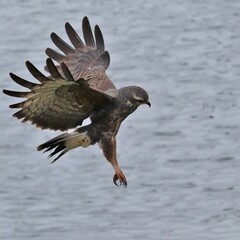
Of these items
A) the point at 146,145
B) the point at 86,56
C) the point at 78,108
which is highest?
the point at 78,108

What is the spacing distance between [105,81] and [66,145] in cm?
80

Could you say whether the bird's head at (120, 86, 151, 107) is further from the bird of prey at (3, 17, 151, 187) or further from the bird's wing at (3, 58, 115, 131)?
the bird's wing at (3, 58, 115, 131)

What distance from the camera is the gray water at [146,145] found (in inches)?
597

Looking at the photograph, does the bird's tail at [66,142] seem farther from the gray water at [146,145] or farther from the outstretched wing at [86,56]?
the gray water at [146,145]

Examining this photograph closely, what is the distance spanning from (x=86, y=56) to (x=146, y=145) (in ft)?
12.7

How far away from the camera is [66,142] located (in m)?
12.5

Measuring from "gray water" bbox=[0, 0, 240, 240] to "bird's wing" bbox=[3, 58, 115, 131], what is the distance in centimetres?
263

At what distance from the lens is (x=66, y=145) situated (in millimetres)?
12453

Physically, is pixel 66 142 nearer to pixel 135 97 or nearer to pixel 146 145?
pixel 135 97

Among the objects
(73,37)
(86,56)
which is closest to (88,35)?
(73,37)

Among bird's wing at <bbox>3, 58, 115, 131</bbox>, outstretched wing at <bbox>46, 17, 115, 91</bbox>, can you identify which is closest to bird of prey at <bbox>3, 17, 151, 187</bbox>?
bird's wing at <bbox>3, 58, 115, 131</bbox>

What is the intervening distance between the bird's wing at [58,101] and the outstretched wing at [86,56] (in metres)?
0.66

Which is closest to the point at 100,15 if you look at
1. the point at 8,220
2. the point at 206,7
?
the point at 206,7

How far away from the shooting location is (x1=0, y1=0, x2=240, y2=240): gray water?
15172 mm
